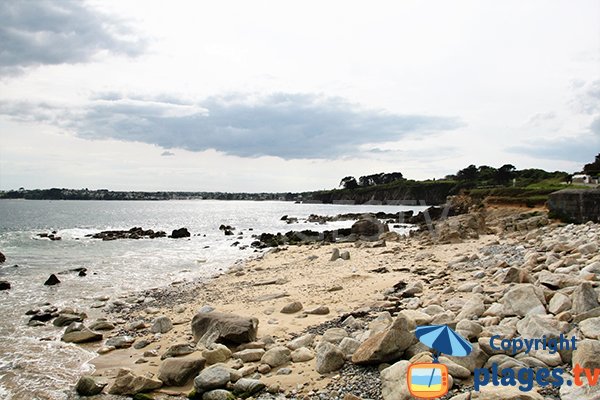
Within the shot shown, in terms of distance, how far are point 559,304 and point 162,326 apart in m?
9.00

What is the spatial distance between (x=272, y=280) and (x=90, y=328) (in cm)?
723

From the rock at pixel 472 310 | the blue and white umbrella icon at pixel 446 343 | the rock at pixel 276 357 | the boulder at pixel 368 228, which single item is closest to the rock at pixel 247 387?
the rock at pixel 276 357

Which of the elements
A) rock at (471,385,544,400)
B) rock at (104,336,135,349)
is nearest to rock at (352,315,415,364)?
rock at (471,385,544,400)

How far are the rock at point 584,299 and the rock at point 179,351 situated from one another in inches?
278

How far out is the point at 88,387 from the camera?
7.20 m

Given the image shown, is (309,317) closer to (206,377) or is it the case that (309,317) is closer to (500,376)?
(206,377)

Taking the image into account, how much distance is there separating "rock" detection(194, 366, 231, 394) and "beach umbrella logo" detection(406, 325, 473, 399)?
2938 mm

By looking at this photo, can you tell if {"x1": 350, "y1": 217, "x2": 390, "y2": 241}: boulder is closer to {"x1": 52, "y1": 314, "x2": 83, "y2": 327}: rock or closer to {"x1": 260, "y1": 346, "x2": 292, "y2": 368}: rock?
{"x1": 52, "y1": 314, "x2": 83, "y2": 327}: rock

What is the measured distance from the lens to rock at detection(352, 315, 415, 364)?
20.1 ft

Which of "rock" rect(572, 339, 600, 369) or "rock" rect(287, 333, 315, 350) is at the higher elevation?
"rock" rect(572, 339, 600, 369)

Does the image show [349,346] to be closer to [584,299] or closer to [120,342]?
[584,299]

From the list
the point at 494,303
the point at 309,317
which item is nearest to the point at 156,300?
the point at 309,317

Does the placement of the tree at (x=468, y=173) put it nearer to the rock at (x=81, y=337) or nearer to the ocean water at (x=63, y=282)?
the ocean water at (x=63, y=282)

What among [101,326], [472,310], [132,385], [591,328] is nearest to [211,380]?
[132,385]
